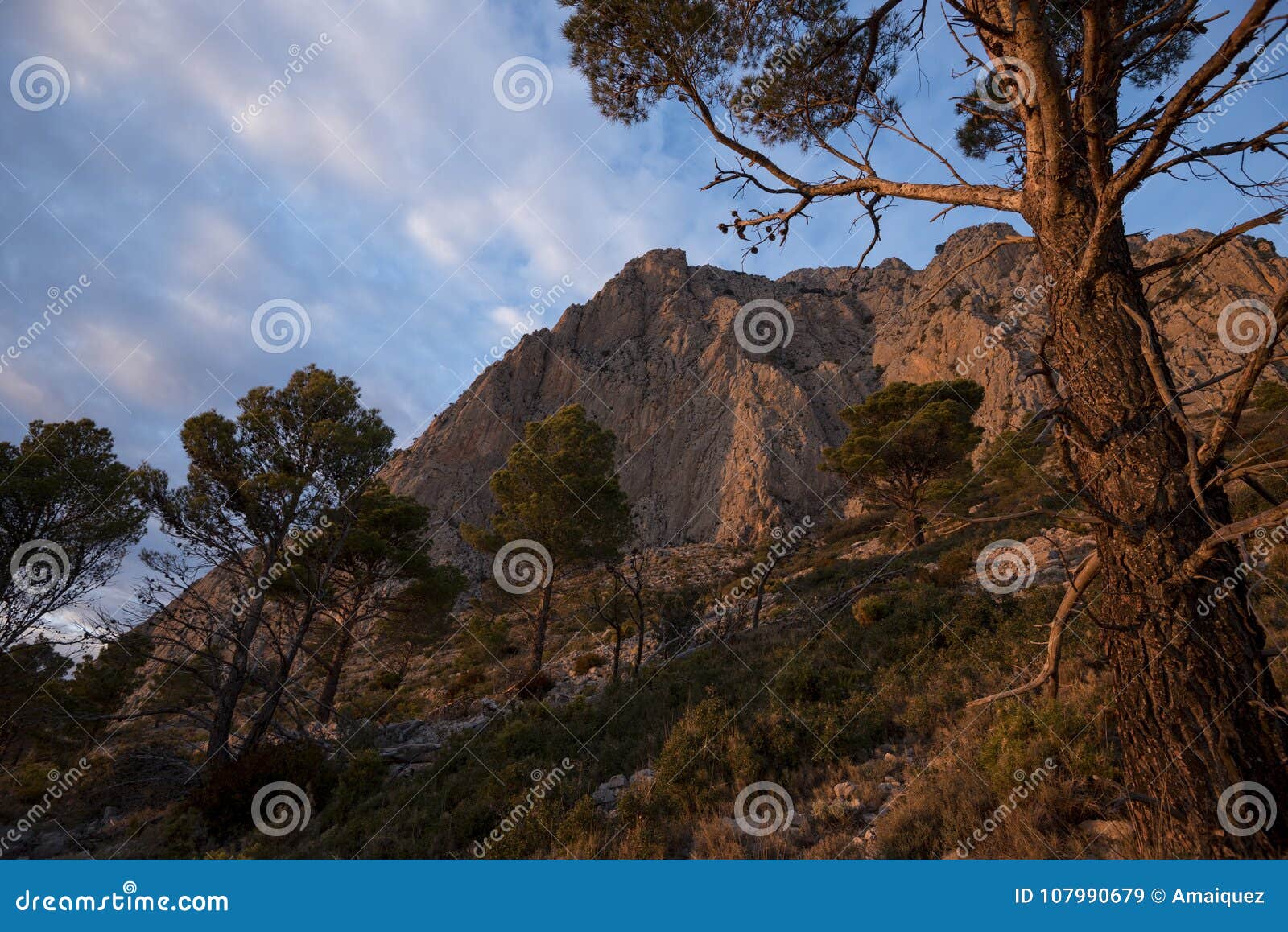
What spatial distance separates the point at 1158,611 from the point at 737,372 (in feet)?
Answer: 191

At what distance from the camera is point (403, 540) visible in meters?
17.2

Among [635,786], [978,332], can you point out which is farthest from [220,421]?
[978,332]

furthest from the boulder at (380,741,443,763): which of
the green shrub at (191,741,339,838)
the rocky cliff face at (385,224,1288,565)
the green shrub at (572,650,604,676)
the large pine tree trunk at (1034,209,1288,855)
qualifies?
the rocky cliff face at (385,224,1288,565)

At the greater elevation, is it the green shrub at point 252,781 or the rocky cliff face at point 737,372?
the rocky cliff face at point 737,372

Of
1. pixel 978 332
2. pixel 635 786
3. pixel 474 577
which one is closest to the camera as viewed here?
pixel 635 786

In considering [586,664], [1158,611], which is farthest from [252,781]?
[1158,611]

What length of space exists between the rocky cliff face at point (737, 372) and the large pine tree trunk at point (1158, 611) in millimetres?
42526

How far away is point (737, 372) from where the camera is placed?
59188 mm

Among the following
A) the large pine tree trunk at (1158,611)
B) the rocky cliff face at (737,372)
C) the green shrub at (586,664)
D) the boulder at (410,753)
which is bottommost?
the boulder at (410,753)

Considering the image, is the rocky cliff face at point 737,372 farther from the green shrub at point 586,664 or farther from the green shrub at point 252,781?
the green shrub at point 252,781

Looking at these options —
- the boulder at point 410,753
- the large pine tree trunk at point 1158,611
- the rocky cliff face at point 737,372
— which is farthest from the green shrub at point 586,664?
the rocky cliff face at point 737,372

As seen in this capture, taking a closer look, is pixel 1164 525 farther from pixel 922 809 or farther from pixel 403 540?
pixel 403 540

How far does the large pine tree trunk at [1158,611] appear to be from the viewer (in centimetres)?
227

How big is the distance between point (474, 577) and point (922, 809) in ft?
153
